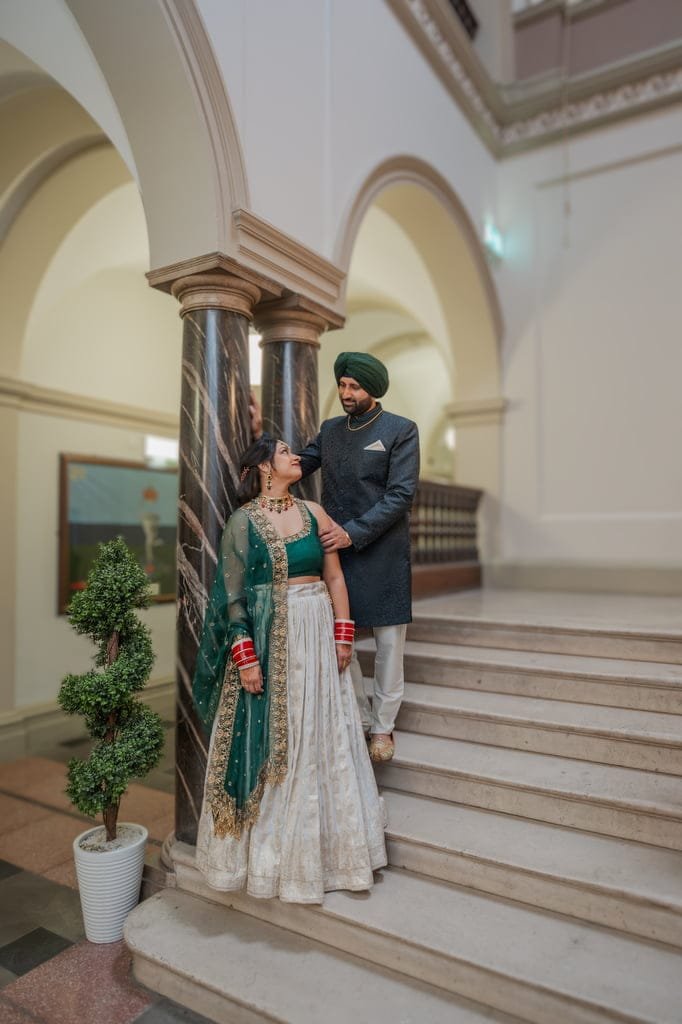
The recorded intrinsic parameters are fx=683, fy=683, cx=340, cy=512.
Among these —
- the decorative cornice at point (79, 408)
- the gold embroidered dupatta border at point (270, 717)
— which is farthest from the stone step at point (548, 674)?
the decorative cornice at point (79, 408)

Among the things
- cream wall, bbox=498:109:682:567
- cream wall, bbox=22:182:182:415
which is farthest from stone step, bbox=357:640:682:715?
cream wall, bbox=22:182:182:415

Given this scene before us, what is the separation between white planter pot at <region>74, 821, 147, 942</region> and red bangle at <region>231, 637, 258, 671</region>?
3.48 feet

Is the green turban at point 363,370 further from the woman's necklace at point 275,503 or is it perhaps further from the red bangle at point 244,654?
the red bangle at point 244,654

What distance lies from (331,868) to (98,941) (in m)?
1.07

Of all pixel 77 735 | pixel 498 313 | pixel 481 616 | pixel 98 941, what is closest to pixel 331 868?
pixel 98 941

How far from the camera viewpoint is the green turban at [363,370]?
2.80 metres

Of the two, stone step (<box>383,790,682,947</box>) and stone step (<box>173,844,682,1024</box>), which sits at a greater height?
stone step (<box>383,790,682,947</box>)

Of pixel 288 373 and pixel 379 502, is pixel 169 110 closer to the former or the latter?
pixel 288 373

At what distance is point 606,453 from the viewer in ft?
20.6

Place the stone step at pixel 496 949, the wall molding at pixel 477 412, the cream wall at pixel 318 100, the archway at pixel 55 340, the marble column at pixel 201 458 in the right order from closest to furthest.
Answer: the stone step at pixel 496 949 < the marble column at pixel 201 458 < the cream wall at pixel 318 100 < the archway at pixel 55 340 < the wall molding at pixel 477 412

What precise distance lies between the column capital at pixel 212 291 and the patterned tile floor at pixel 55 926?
2607 mm

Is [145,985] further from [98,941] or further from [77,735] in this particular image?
[77,735]

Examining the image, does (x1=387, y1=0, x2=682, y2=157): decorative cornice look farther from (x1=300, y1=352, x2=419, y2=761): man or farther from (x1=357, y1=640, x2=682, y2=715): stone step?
(x1=357, y1=640, x2=682, y2=715): stone step

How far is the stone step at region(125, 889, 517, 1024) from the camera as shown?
2.18 m
